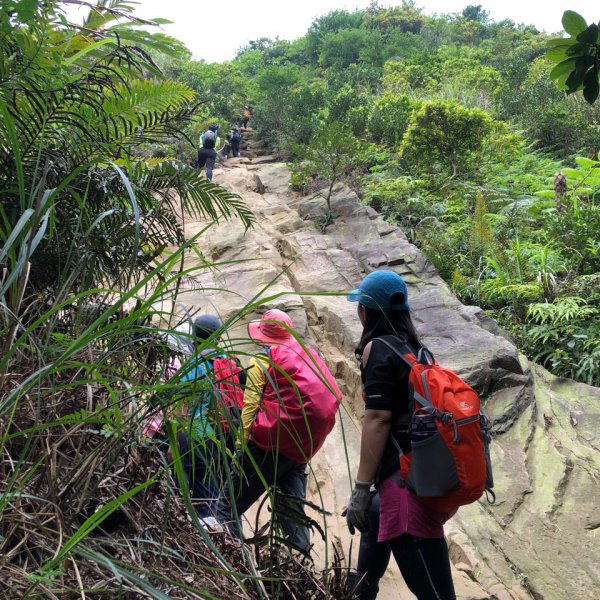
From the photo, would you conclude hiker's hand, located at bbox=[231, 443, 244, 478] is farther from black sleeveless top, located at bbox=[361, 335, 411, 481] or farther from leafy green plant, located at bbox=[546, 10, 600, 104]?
leafy green plant, located at bbox=[546, 10, 600, 104]

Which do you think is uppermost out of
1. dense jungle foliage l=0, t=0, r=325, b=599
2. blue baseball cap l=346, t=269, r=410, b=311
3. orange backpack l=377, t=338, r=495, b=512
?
dense jungle foliage l=0, t=0, r=325, b=599

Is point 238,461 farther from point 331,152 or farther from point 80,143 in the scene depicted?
point 331,152

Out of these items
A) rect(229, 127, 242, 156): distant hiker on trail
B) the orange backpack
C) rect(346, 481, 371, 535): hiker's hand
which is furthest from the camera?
rect(229, 127, 242, 156): distant hiker on trail

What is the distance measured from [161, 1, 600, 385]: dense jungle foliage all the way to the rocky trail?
64 cm

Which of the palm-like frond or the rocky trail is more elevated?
the palm-like frond

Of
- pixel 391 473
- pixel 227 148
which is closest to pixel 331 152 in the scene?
pixel 227 148

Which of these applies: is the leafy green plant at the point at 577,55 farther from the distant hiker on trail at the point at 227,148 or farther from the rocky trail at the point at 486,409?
the distant hiker on trail at the point at 227,148

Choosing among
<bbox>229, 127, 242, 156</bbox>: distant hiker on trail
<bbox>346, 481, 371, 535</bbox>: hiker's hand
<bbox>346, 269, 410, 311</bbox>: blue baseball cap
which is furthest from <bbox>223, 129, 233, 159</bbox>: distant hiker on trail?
<bbox>346, 481, 371, 535</bbox>: hiker's hand

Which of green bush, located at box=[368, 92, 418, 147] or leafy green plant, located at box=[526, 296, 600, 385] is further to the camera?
green bush, located at box=[368, 92, 418, 147]

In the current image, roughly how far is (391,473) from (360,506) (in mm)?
234

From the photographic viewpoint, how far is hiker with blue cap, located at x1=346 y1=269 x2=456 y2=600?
Result: 2480mm

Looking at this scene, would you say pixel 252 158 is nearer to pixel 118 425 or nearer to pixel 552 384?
pixel 552 384

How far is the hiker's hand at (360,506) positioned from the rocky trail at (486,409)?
0.33 metres

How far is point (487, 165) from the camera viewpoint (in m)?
13.1
